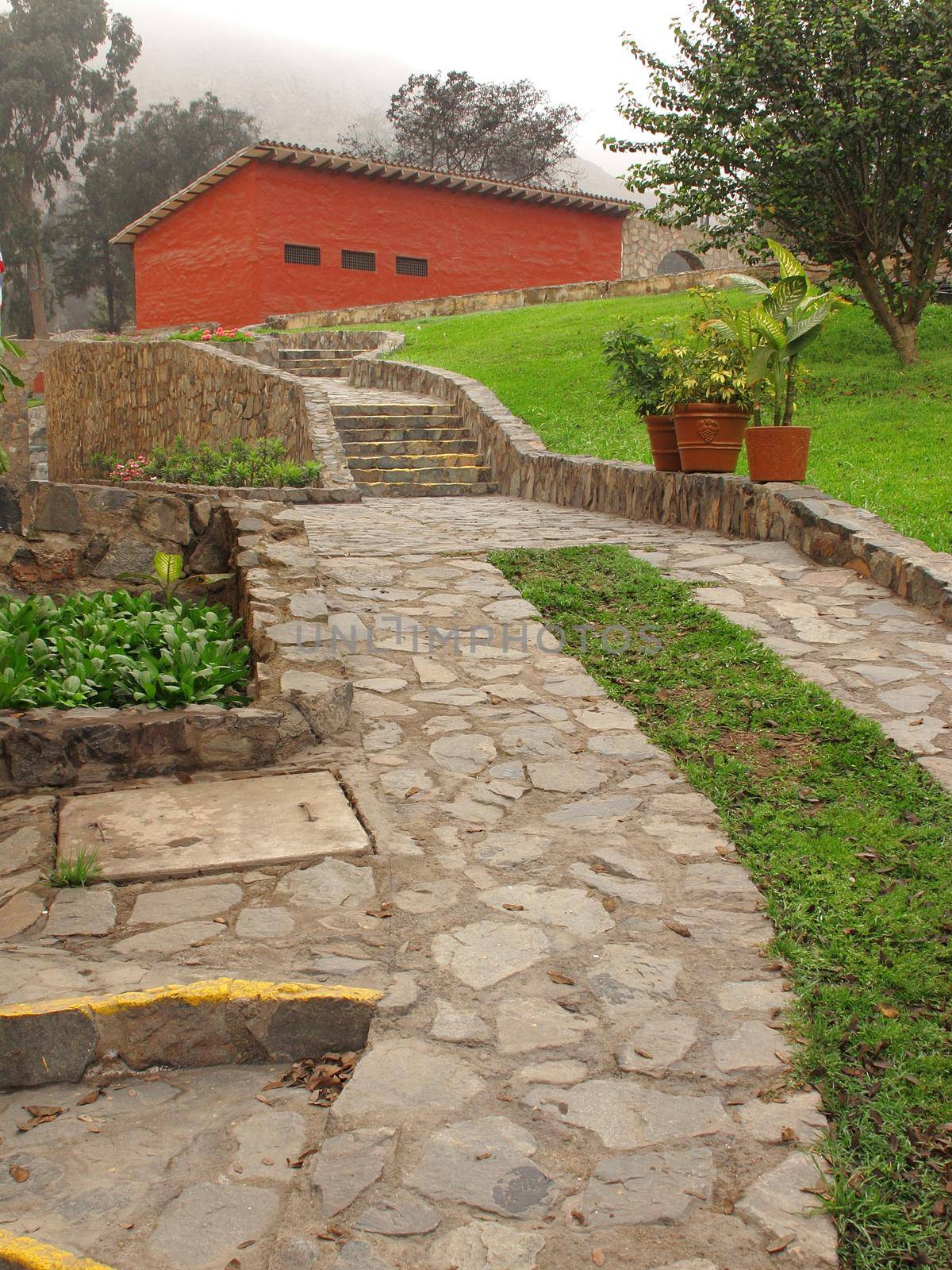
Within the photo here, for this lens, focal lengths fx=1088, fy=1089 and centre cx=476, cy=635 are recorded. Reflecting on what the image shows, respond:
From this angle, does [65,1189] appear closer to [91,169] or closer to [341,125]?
[91,169]

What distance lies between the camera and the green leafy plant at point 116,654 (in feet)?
→ 14.8

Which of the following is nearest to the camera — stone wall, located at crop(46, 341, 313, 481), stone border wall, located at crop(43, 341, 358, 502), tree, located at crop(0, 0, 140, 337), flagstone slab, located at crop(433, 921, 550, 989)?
flagstone slab, located at crop(433, 921, 550, 989)

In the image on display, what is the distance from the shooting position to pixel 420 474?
1212cm

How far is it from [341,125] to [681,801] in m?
117

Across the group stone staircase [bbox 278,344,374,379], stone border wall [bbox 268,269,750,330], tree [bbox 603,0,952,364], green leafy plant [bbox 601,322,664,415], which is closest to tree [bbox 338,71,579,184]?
stone border wall [bbox 268,269,750,330]

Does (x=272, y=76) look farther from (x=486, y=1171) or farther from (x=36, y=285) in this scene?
(x=486, y=1171)

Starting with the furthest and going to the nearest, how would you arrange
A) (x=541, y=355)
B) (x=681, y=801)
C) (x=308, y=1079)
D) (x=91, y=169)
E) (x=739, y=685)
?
1. (x=91, y=169)
2. (x=541, y=355)
3. (x=739, y=685)
4. (x=681, y=801)
5. (x=308, y=1079)

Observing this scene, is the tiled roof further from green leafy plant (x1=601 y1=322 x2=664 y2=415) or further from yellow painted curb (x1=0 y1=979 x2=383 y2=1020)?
yellow painted curb (x1=0 y1=979 x2=383 y2=1020)

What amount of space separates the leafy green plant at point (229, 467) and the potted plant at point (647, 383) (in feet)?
11.8

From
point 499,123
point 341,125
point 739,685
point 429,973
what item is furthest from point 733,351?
point 341,125

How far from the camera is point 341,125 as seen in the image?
108 meters

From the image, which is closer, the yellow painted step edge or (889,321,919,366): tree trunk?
the yellow painted step edge

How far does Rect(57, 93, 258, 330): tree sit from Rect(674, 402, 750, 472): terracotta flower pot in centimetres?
3379

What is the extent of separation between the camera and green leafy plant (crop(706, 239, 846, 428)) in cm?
761
